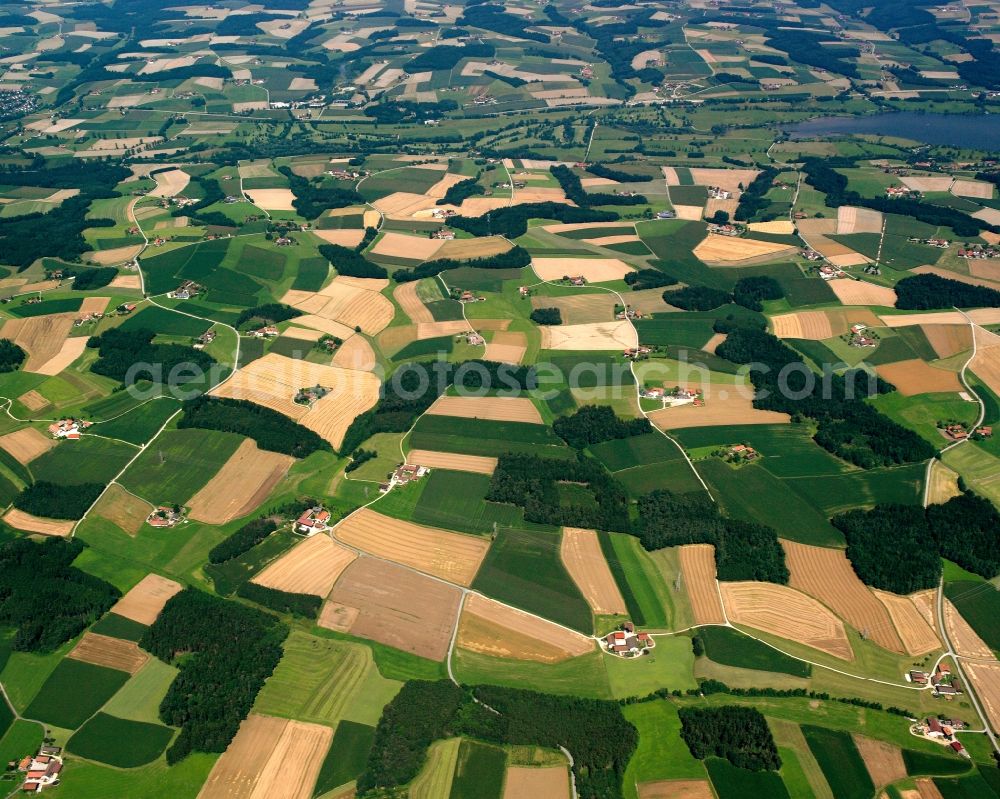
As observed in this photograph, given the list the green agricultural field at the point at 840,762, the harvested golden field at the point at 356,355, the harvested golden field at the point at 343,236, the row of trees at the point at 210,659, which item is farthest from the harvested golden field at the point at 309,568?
the harvested golden field at the point at 343,236

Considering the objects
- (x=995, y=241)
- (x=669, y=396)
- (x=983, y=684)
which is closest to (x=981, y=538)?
(x=983, y=684)

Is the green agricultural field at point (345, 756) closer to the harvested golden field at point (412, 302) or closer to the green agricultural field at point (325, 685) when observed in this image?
the green agricultural field at point (325, 685)

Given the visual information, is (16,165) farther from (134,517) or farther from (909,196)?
(909,196)

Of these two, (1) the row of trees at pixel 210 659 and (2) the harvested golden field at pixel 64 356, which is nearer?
(1) the row of trees at pixel 210 659

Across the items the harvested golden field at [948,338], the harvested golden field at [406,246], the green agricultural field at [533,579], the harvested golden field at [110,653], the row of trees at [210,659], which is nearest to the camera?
the row of trees at [210,659]

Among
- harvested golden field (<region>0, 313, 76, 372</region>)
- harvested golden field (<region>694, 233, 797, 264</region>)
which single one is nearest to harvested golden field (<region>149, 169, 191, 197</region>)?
harvested golden field (<region>0, 313, 76, 372</region>)

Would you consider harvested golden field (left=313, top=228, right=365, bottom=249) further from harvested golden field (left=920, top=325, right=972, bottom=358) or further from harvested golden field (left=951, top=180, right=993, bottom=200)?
harvested golden field (left=951, top=180, right=993, bottom=200)
